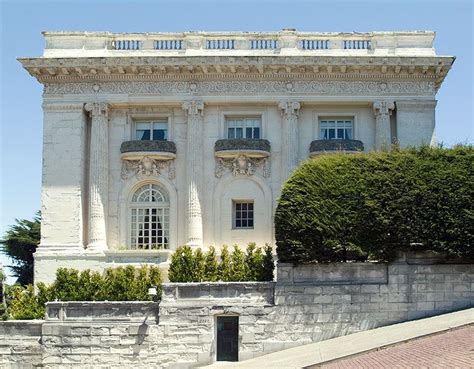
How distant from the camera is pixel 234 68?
42656 millimetres

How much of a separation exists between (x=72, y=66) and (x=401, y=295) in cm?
2278

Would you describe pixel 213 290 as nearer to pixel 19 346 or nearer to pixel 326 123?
pixel 19 346

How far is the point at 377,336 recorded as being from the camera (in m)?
26.0

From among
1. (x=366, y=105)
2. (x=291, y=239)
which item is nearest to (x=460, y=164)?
(x=291, y=239)

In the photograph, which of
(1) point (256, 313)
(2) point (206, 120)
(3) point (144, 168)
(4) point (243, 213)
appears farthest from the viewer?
(2) point (206, 120)

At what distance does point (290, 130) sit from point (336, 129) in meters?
2.77

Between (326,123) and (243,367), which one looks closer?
(243,367)

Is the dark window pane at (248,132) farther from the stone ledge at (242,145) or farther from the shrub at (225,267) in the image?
the shrub at (225,267)

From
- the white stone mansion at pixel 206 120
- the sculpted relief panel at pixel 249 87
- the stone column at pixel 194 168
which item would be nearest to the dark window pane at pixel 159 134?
the white stone mansion at pixel 206 120

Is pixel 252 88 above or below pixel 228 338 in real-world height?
above

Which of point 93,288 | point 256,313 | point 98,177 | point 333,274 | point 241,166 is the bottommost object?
point 256,313

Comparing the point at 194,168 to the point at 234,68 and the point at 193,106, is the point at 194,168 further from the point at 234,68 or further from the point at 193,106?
the point at 234,68

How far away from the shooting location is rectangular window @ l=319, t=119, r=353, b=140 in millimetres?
43812

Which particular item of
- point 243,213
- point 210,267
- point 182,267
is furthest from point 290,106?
point 182,267
